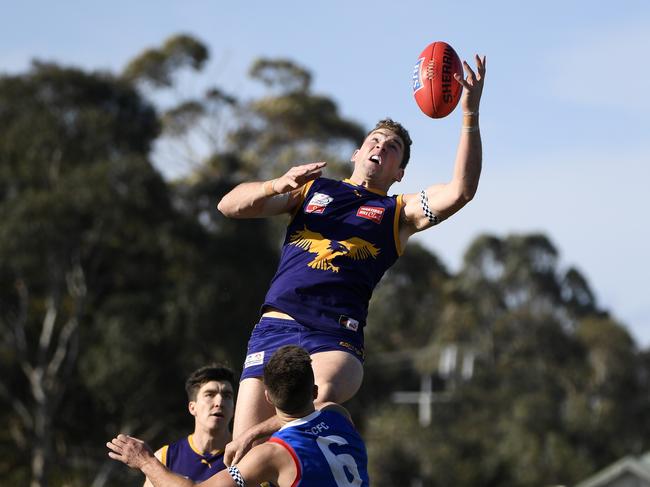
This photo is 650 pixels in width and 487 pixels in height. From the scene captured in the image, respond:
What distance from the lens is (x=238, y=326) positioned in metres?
32.7

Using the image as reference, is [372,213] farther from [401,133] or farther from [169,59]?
[169,59]

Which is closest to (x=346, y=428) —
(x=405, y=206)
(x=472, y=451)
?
(x=405, y=206)

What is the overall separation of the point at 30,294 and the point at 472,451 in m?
19.4

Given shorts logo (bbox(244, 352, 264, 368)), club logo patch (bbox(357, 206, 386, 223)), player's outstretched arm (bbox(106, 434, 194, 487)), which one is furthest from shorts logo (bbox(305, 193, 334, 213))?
player's outstretched arm (bbox(106, 434, 194, 487))

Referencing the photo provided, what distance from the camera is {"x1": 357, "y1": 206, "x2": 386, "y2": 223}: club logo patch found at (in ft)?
24.7

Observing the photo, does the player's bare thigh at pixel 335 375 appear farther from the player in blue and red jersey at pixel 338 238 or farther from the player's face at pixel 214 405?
the player's face at pixel 214 405

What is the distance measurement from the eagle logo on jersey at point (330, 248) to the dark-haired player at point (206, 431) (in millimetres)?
2114

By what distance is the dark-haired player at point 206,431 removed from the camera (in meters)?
9.05

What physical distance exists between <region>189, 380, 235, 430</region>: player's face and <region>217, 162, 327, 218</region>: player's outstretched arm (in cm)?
205

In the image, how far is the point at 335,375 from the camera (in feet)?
23.0

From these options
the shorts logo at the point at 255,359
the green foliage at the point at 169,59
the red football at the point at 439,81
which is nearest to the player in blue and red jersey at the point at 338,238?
the shorts logo at the point at 255,359

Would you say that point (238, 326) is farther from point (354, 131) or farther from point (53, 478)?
point (354, 131)

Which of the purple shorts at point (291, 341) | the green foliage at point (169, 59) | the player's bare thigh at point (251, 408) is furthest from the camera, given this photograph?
the green foliage at point (169, 59)

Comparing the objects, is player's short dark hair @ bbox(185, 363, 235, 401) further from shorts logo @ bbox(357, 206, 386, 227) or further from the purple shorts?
shorts logo @ bbox(357, 206, 386, 227)
